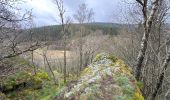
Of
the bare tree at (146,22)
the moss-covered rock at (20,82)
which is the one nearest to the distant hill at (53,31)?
the moss-covered rock at (20,82)

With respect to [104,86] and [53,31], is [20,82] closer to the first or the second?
[104,86]

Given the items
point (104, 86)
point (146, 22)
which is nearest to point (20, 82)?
point (146, 22)

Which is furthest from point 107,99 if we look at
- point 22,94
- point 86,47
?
point 86,47

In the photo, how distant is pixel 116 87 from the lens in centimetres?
579

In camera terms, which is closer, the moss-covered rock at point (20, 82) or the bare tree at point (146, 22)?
the bare tree at point (146, 22)

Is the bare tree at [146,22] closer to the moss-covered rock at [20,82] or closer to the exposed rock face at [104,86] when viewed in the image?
the exposed rock face at [104,86]

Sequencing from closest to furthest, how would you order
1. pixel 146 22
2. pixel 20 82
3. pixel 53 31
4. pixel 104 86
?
pixel 104 86 < pixel 146 22 < pixel 20 82 < pixel 53 31

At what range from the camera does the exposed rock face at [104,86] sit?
5577 mm

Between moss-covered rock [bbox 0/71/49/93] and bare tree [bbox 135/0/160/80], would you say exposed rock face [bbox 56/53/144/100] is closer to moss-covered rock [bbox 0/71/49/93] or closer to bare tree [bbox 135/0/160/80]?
bare tree [bbox 135/0/160/80]

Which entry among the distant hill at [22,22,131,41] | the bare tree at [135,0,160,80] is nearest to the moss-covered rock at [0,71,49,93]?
the distant hill at [22,22,131,41]

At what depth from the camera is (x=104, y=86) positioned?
19.0ft

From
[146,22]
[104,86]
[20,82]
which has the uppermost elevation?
[146,22]

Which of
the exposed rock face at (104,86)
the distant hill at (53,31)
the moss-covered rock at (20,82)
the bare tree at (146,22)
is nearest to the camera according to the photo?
the exposed rock face at (104,86)

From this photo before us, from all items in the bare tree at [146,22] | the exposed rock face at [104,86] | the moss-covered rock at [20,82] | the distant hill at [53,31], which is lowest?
the moss-covered rock at [20,82]
